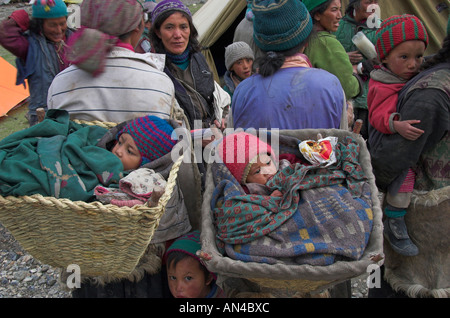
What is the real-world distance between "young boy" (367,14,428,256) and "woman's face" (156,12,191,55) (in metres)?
1.26

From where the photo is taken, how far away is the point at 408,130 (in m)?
1.96

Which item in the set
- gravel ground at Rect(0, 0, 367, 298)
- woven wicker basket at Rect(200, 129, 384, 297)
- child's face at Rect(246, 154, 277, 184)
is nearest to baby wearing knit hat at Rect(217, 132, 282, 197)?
child's face at Rect(246, 154, 277, 184)

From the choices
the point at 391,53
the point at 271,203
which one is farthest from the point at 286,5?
the point at 271,203

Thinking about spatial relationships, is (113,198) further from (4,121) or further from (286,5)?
(4,121)

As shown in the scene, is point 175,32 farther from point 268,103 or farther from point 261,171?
point 261,171

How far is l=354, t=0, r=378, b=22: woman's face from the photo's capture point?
384 cm

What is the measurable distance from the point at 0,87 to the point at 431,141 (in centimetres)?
655

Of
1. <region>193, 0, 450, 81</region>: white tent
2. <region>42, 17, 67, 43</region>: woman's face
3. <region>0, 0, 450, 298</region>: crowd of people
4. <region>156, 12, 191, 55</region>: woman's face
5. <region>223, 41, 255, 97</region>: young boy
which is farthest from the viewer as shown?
<region>193, 0, 450, 81</region>: white tent

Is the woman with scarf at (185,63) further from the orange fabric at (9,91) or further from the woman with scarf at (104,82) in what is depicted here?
the orange fabric at (9,91)

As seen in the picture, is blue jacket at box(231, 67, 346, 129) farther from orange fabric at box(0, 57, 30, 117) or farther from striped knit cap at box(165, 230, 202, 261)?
orange fabric at box(0, 57, 30, 117)

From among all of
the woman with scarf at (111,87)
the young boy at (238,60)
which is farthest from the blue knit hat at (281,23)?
the young boy at (238,60)

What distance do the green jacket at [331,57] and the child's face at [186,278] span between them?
1776 mm

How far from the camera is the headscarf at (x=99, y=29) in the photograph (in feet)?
6.45

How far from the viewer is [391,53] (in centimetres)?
215
